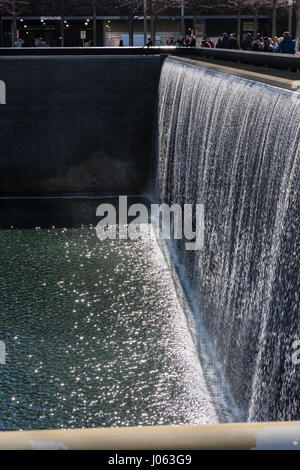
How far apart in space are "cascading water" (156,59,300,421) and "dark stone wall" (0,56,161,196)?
619 centimetres

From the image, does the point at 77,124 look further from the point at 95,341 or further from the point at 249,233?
Answer: the point at 249,233

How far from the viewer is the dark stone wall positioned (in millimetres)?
17625

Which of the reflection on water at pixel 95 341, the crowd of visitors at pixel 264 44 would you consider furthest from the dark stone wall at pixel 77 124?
the reflection on water at pixel 95 341

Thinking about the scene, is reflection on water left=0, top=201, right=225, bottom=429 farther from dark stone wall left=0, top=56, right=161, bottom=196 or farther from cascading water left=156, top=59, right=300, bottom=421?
dark stone wall left=0, top=56, right=161, bottom=196

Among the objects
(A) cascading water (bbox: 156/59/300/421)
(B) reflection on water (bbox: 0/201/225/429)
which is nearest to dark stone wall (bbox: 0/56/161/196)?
(B) reflection on water (bbox: 0/201/225/429)

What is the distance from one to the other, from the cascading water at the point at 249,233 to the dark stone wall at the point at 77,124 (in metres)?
6.19

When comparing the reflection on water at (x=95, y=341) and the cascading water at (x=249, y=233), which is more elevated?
the cascading water at (x=249, y=233)

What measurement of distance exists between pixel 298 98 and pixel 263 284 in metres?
1.62

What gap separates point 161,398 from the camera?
7.24 metres

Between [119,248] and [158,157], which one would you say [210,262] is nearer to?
[119,248]

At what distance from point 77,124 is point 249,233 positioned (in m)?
11.3

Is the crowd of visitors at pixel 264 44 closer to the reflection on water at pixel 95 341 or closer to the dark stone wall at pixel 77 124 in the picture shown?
the dark stone wall at pixel 77 124

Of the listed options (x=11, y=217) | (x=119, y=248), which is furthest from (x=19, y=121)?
(x=119, y=248)

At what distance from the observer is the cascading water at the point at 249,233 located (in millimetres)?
5621
